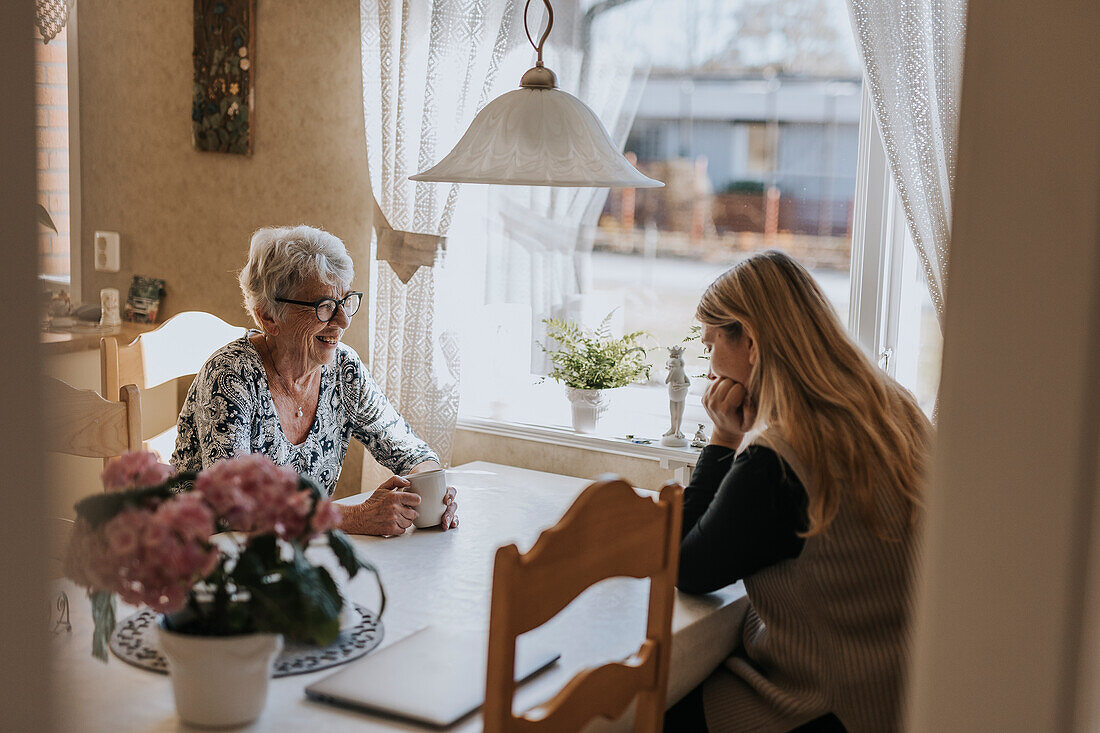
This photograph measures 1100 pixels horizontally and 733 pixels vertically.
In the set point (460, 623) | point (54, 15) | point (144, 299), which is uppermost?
point (54, 15)

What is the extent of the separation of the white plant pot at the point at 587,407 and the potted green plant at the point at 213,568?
1456 millimetres

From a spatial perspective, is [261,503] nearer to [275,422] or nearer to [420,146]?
[275,422]

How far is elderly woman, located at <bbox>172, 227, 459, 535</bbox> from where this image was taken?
185cm

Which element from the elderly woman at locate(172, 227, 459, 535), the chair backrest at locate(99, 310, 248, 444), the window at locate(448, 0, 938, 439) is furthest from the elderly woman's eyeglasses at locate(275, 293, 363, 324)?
the window at locate(448, 0, 938, 439)

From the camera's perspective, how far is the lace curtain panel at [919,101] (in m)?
1.93

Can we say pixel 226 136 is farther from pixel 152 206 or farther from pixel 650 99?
pixel 650 99

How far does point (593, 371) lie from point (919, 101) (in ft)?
3.08

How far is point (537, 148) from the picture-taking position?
5.04 ft

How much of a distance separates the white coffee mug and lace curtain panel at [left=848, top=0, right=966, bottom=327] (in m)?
1.02

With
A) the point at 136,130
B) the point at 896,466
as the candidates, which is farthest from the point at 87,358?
the point at 896,466

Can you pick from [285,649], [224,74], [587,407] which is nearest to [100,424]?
[285,649]

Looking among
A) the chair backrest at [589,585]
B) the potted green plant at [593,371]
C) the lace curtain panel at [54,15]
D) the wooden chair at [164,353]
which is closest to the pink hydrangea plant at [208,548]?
the chair backrest at [589,585]

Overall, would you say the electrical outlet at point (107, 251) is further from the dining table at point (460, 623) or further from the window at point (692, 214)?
the dining table at point (460, 623)

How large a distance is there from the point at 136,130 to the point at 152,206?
0.23 m
